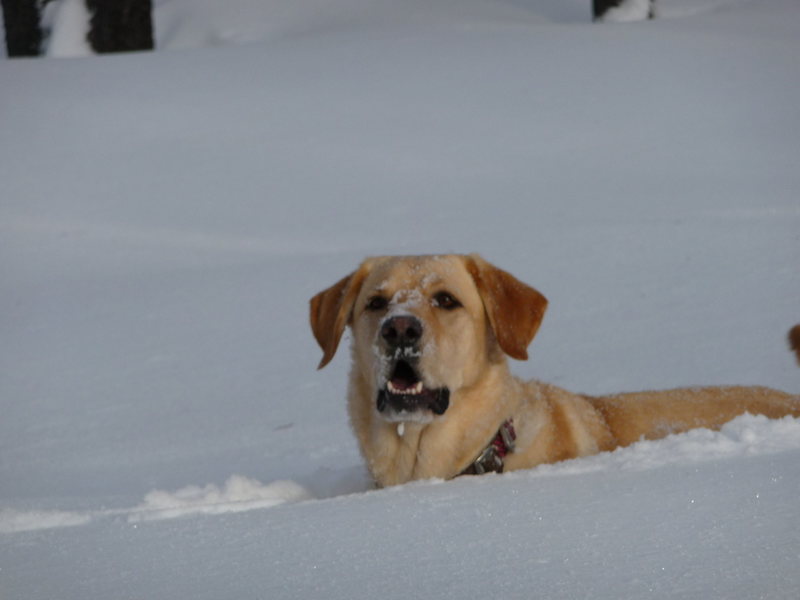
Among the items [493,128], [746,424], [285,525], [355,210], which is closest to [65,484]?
[285,525]

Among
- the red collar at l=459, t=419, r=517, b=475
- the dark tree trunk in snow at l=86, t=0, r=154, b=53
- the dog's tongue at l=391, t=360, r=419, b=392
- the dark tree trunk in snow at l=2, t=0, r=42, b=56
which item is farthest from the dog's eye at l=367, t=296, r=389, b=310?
the dark tree trunk in snow at l=2, t=0, r=42, b=56

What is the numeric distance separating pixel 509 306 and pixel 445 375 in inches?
14.9

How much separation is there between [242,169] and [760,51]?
18.3 ft

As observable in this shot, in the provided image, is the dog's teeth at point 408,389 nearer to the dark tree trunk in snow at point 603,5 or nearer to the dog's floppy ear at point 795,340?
the dog's floppy ear at point 795,340

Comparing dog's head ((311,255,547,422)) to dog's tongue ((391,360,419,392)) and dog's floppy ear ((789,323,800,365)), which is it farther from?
dog's floppy ear ((789,323,800,365))

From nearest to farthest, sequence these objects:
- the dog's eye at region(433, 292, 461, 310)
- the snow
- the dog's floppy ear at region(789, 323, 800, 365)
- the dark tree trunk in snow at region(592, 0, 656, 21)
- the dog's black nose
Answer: the dog's black nose < the dog's eye at region(433, 292, 461, 310) < the dog's floppy ear at region(789, 323, 800, 365) < the snow < the dark tree trunk in snow at region(592, 0, 656, 21)

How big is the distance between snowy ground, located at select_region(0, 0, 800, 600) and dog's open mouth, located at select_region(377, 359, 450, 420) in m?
0.27

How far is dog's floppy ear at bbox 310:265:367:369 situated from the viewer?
4578 millimetres

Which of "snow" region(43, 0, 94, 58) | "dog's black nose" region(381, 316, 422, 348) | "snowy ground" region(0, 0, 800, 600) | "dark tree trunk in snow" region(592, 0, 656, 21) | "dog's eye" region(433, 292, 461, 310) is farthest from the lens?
"dark tree trunk in snow" region(592, 0, 656, 21)

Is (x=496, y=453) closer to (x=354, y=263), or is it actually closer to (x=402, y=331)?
(x=402, y=331)

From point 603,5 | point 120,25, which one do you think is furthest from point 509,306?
point 603,5

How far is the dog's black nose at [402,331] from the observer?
4.14 metres

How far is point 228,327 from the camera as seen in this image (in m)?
8.24

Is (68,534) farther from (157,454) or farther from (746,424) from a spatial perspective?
(157,454)
